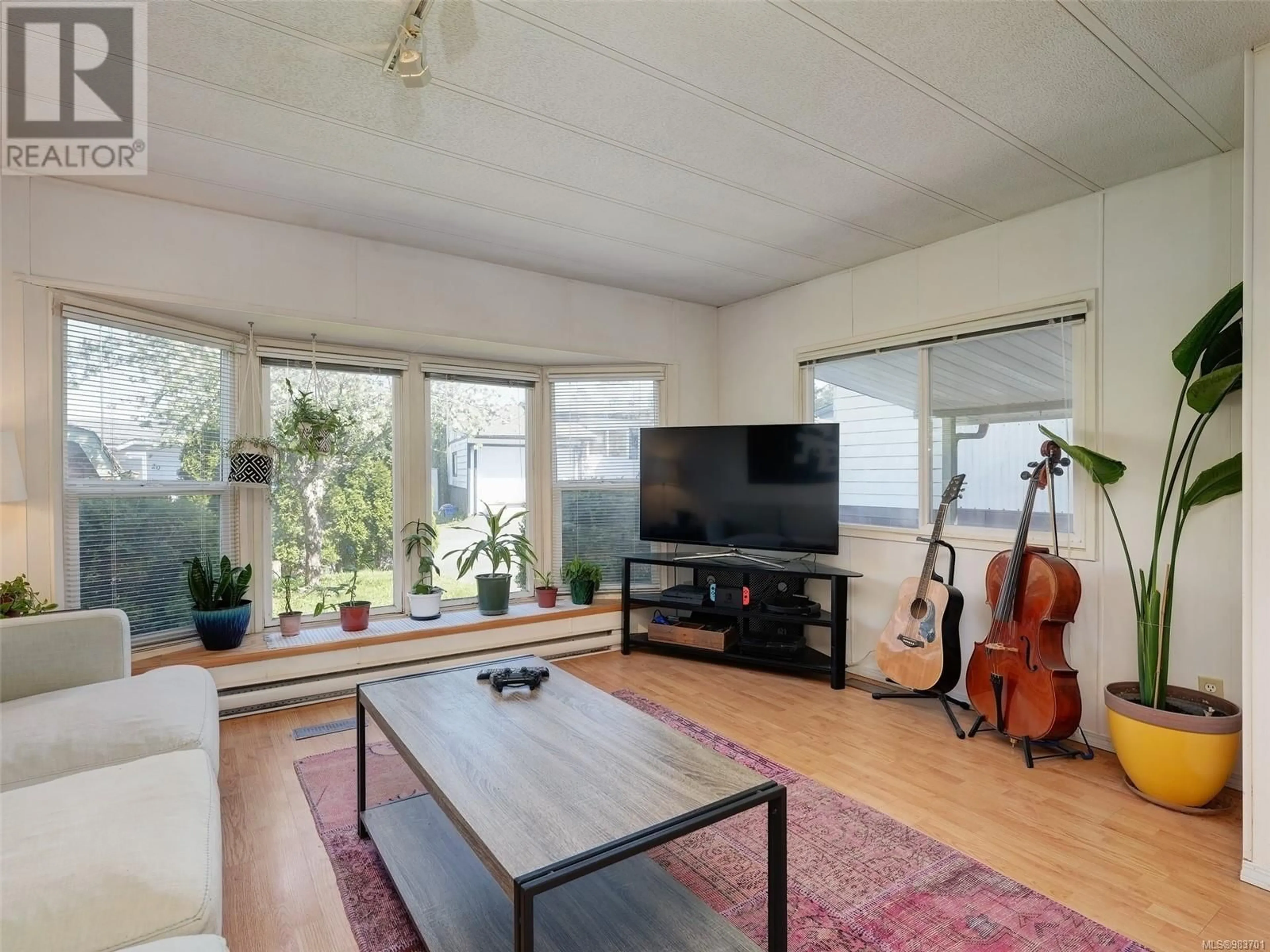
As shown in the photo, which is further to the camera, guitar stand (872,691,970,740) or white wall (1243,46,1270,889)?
guitar stand (872,691,970,740)

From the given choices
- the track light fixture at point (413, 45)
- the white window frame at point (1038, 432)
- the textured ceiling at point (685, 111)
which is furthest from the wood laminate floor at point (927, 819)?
the textured ceiling at point (685, 111)

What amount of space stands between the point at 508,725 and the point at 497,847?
24.9 inches

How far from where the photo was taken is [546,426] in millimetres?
4488

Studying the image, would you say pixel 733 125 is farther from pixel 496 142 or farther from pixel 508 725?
pixel 508 725

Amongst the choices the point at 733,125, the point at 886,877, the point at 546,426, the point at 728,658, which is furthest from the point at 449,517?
the point at 886,877

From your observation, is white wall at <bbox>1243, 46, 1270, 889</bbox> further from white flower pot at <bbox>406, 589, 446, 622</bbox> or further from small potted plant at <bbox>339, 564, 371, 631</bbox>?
small potted plant at <bbox>339, 564, 371, 631</bbox>

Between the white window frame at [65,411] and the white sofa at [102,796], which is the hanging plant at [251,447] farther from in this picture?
the white sofa at [102,796]

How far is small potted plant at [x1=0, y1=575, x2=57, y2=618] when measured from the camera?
2.31 meters

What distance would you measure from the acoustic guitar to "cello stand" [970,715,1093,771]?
27cm

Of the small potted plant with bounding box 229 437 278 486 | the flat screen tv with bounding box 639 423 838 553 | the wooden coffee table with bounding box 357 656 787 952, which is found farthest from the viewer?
the flat screen tv with bounding box 639 423 838 553

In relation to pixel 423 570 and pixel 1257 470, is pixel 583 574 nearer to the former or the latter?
pixel 423 570

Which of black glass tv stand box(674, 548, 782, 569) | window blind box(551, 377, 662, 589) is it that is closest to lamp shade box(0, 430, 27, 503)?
window blind box(551, 377, 662, 589)

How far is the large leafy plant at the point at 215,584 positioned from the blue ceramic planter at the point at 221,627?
0.03 m

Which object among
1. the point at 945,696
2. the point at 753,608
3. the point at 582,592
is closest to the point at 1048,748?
the point at 945,696
